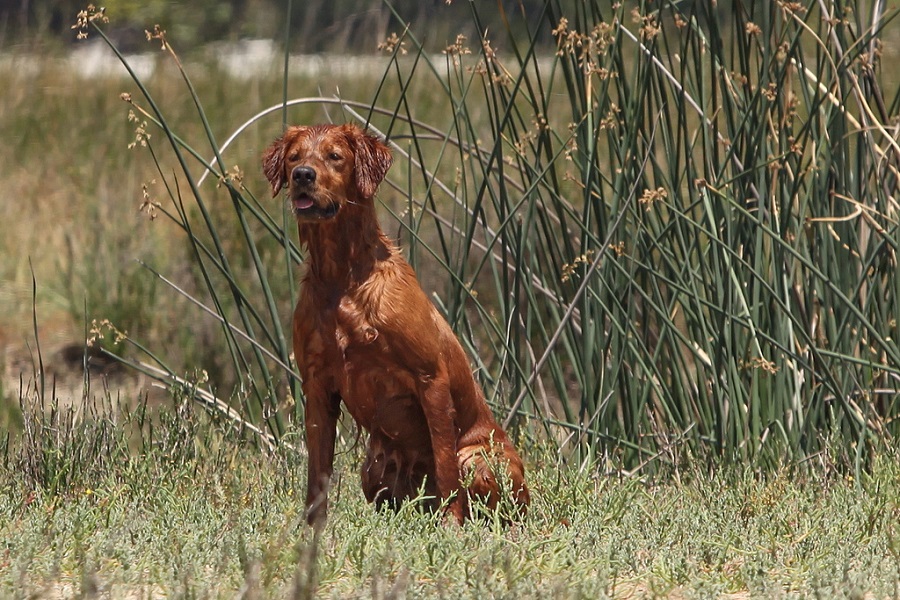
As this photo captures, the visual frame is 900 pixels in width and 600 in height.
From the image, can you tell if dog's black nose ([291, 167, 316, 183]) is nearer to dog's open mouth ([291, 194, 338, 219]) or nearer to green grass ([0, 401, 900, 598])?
dog's open mouth ([291, 194, 338, 219])

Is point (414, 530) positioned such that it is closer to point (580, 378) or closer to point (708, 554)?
point (708, 554)

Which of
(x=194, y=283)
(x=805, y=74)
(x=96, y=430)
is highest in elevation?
(x=805, y=74)

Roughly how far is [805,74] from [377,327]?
2142 millimetres

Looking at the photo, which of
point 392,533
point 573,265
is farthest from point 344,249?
point 573,265

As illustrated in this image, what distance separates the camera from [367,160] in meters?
3.35

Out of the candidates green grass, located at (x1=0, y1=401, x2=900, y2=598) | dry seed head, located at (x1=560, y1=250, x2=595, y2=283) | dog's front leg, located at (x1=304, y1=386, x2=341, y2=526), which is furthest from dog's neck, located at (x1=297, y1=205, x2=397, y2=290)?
dry seed head, located at (x1=560, y1=250, x2=595, y2=283)

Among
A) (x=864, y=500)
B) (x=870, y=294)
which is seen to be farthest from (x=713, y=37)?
(x=864, y=500)

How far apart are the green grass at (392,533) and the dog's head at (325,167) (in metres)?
0.80

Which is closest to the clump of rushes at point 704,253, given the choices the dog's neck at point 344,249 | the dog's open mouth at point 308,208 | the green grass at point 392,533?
the green grass at point 392,533

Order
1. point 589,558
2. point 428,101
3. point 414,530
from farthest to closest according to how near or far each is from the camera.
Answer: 1. point 428,101
2. point 414,530
3. point 589,558

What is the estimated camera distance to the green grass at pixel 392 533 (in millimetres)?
2828

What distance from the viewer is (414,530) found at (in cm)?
331

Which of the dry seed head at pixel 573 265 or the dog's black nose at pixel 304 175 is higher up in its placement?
the dog's black nose at pixel 304 175

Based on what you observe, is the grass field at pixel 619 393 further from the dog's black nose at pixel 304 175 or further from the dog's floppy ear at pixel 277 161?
the dog's black nose at pixel 304 175
